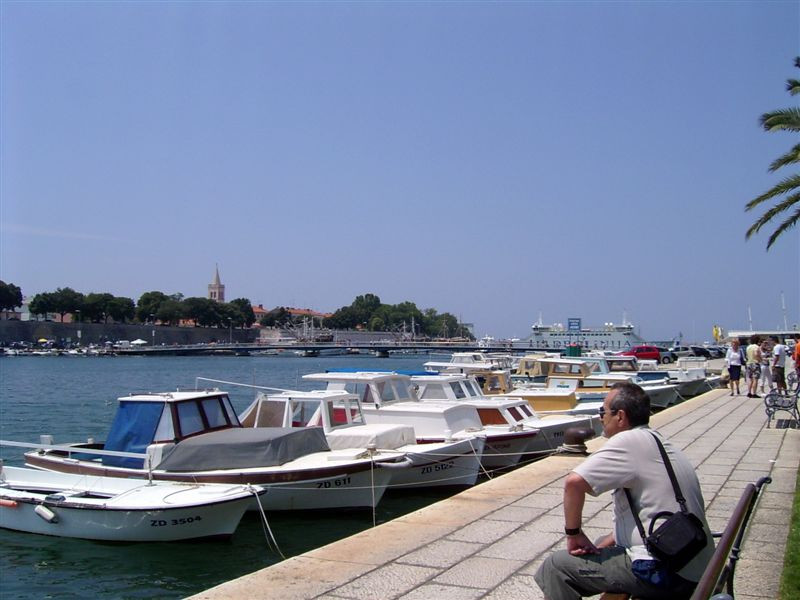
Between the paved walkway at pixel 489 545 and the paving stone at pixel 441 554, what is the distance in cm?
1

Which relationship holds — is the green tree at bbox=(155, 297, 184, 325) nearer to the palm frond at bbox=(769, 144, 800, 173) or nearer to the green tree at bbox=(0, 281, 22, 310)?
the green tree at bbox=(0, 281, 22, 310)

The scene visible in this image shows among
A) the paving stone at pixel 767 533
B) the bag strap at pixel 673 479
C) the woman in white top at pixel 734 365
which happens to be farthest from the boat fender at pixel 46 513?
the woman in white top at pixel 734 365

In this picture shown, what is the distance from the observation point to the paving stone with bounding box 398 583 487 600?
21.7ft

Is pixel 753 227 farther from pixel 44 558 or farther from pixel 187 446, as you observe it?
pixel 44 558

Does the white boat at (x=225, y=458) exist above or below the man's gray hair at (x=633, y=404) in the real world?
below

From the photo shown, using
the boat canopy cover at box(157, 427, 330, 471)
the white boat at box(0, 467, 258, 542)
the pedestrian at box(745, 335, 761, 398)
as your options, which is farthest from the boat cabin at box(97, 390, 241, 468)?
the pedestrian at box(745, 335, 761, 398)

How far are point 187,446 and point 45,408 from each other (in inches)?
1315

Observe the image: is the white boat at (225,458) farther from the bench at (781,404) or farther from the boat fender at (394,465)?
the bench at (781,404)

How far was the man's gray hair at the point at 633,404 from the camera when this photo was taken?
4.62 metres

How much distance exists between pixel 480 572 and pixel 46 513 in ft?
29.8

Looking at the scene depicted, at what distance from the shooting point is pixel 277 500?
14.9 m

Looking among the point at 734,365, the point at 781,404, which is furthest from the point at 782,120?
the point at 734,365

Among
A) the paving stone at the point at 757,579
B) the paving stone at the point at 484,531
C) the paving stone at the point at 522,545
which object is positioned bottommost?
the paving stone at the point at 484,531

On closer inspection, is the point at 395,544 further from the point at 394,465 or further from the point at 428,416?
the point at 428,416
